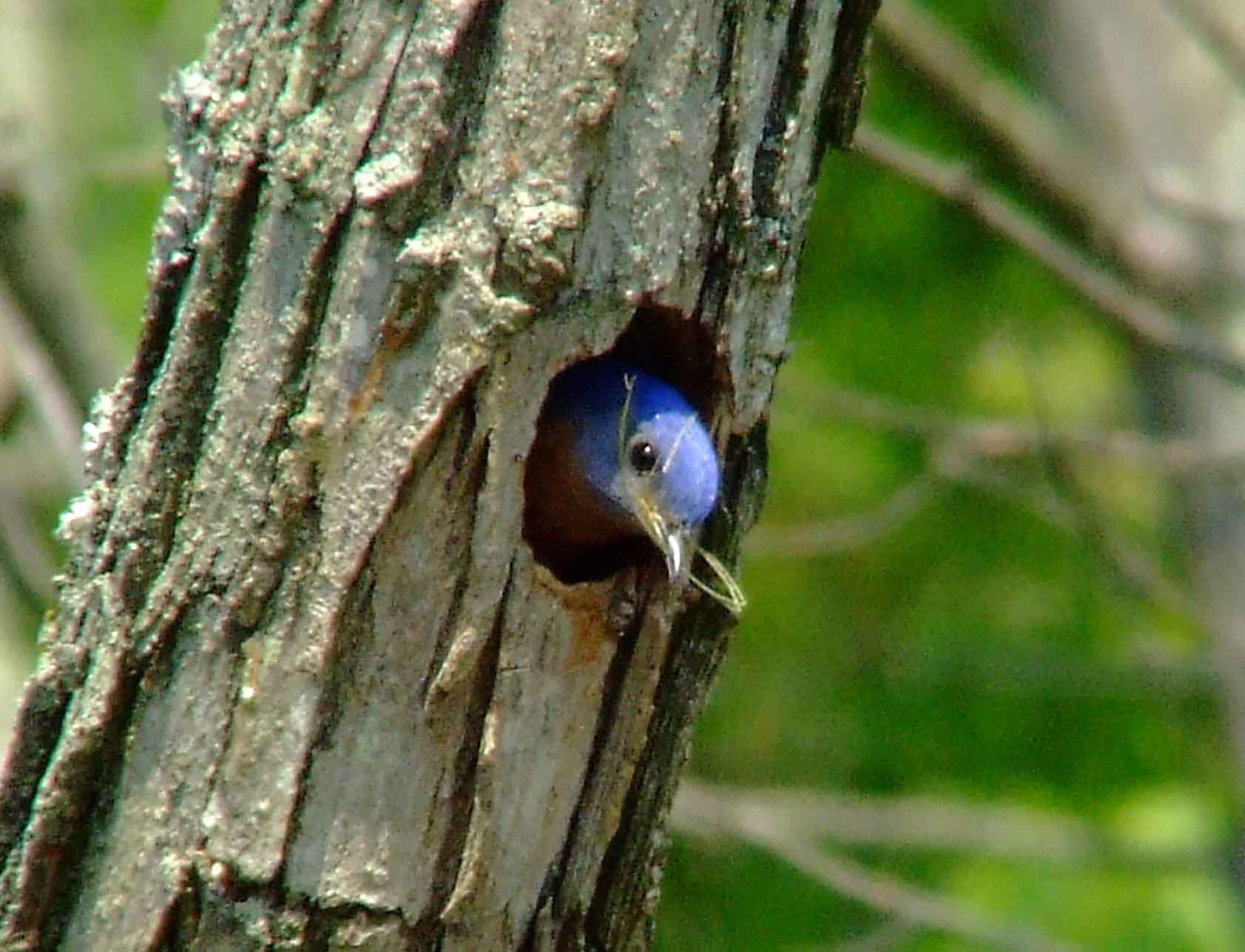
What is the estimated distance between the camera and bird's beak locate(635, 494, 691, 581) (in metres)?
2.83

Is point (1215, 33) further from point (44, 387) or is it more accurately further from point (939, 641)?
point (44, 387)

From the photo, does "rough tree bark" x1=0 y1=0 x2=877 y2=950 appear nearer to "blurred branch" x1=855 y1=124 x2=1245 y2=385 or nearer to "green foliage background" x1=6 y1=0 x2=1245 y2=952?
"blurred branch" x1=855 y1=124 x2=1245 y2=385

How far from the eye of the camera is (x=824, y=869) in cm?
521

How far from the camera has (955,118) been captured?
634 cm

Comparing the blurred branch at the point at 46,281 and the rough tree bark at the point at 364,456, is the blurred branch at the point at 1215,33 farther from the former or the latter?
the rough tree bark at the point at 364,456

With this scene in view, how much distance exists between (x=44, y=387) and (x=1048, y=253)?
2.76 meters

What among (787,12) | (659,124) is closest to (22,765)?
(659,124)

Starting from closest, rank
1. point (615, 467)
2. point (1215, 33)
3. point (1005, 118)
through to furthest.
Result: 1. point (615, 467)
2. point (1215, 33)
3. point (1005, 118)

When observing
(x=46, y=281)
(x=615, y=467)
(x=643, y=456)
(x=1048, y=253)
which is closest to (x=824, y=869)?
(x=1048, y=253)

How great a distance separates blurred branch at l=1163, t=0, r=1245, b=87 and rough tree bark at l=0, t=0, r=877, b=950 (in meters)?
3.61

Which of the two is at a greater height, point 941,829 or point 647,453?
point 941,829

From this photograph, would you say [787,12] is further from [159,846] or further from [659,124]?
[159,846]

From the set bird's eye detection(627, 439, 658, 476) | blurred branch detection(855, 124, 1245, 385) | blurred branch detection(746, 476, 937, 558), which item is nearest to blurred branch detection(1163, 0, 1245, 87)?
blurred branch detection(855, 124, 1245, 385)

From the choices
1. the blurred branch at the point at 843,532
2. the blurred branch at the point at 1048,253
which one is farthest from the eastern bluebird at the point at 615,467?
the blurred branch at the point at 843,532
